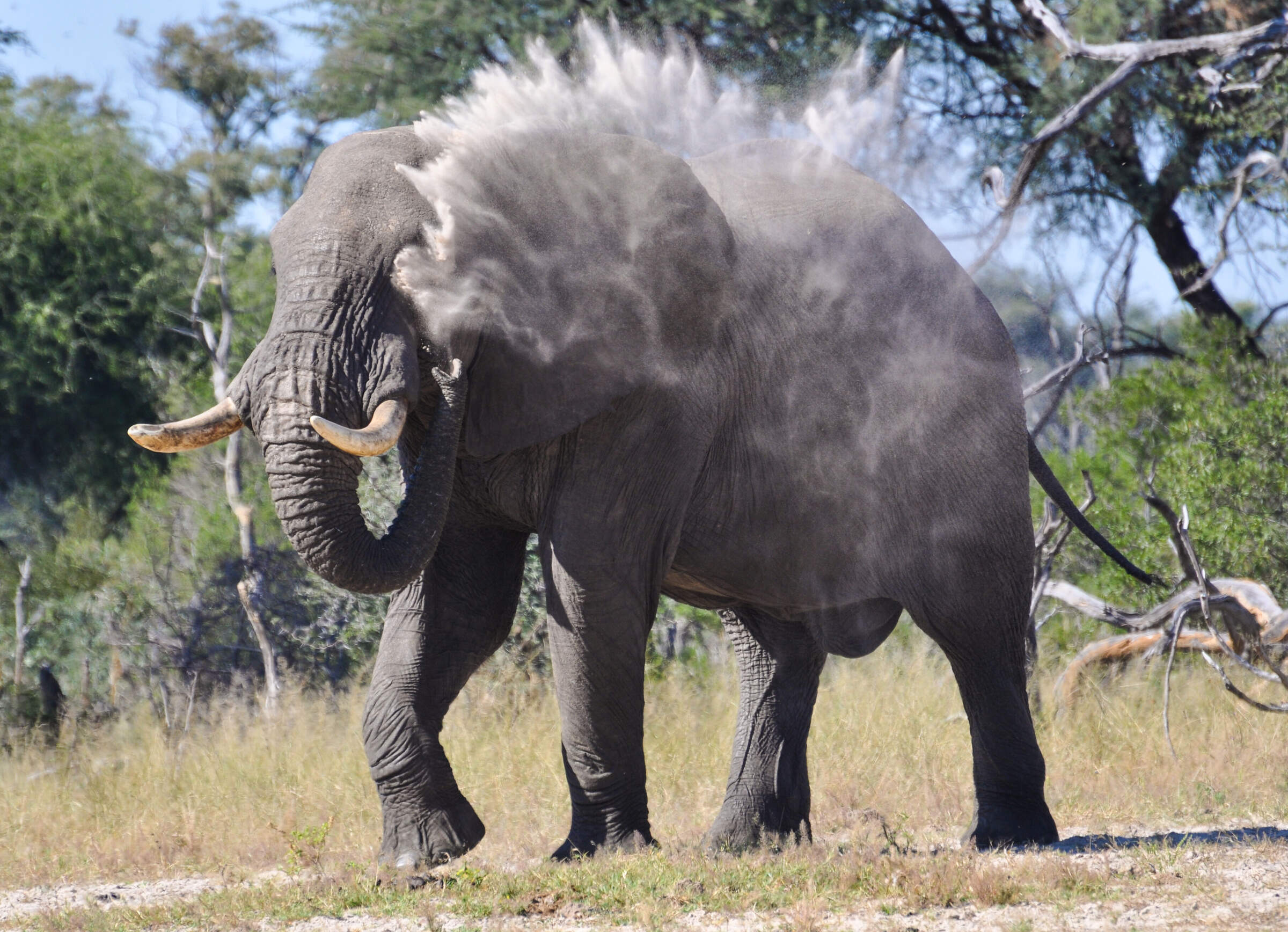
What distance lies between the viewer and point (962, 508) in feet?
19.0

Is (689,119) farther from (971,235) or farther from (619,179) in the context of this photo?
(971,235)

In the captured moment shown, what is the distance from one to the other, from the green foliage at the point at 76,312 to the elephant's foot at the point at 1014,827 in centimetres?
910

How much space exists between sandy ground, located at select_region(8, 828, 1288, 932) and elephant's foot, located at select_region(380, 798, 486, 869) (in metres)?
0.46

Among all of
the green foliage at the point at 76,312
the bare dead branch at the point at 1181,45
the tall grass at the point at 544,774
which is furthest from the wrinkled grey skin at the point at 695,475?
the green foliage at the point at 76,312

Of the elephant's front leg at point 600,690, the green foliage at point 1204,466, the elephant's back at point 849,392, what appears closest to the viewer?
the elephant's front leg at point 600,690

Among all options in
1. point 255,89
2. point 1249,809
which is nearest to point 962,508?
point 1249,809

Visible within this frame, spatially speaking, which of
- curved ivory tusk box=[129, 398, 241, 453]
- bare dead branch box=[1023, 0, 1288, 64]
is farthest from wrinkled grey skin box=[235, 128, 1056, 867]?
bare dead branch box=[1023, 0, 1288, 64]

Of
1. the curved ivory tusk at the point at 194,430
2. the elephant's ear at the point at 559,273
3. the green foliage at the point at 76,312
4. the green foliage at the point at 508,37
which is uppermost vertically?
the green foliage at the point at 508,37

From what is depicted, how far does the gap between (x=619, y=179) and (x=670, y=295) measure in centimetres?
44

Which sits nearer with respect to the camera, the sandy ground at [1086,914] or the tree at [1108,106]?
the sandy ground at [1086,914]

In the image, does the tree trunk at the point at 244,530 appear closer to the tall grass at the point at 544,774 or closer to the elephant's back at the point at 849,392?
the tall grass at the point at 544,774

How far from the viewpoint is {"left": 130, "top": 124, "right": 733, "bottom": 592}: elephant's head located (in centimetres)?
437

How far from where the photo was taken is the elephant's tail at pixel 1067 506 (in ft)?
20.7

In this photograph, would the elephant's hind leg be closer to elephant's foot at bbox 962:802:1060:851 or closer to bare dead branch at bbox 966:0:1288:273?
elephant's foot at bbox 962:802:1060:851
